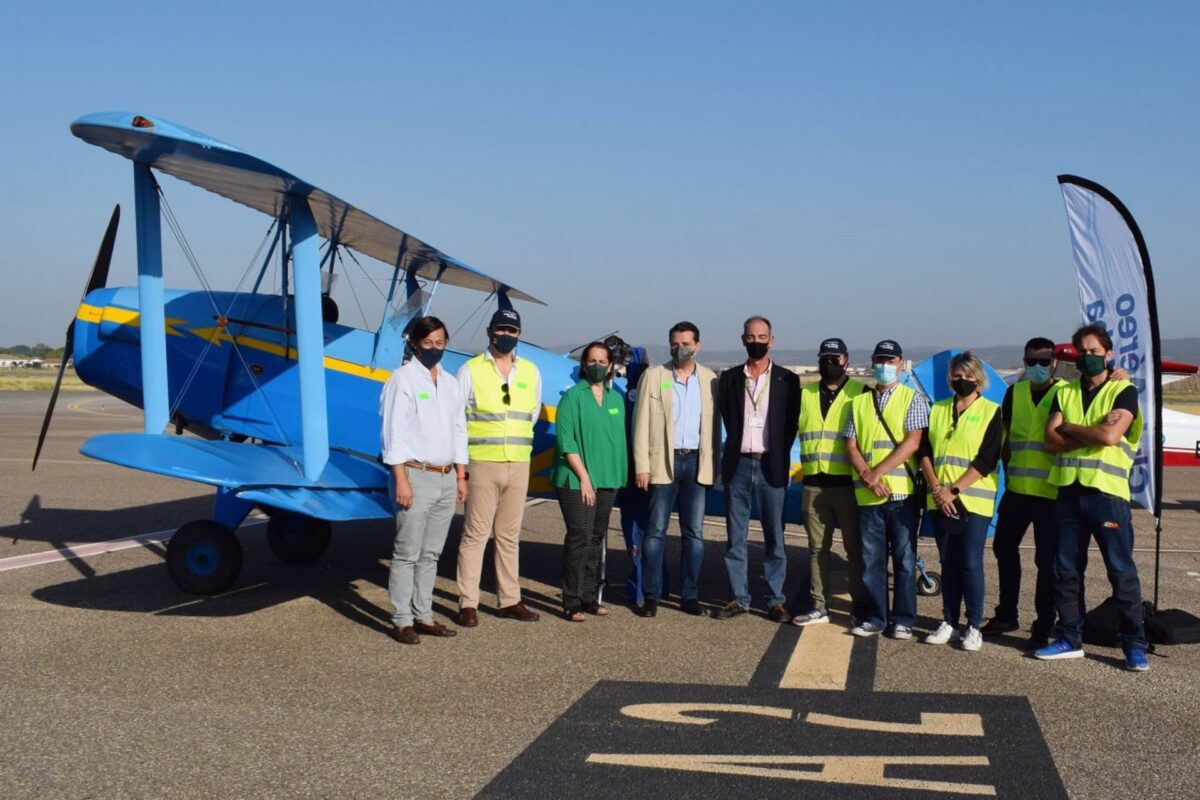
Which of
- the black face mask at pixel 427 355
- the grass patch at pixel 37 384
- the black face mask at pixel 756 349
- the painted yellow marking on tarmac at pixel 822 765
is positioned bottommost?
the painted yellow marking on tarmac at pixel 822 765

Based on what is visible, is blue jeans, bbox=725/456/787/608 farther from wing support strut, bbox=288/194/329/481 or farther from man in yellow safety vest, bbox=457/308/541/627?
wing support strut, bbox=288/194/329/481

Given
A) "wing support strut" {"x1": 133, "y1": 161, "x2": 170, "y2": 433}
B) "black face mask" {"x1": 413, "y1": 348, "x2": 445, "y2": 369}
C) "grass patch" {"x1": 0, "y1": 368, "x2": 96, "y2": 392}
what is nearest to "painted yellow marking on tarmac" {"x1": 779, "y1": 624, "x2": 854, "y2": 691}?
"black face mask" {"x1": 413, "y1": 348, "x2": 445, "y2": 369}

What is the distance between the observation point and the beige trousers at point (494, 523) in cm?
638

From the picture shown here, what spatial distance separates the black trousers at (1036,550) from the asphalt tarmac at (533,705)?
0.22 metres

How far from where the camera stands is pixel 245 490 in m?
6.28

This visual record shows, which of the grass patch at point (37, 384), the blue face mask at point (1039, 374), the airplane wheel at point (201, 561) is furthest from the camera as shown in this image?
the grass patch at point (37, 384)

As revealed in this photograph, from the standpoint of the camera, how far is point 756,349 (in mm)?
6637

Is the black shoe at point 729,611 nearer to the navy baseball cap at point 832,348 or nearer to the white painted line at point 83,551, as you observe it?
the navy baseball cap at point 832,348

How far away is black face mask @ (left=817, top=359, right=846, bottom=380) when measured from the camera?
6.52 meters

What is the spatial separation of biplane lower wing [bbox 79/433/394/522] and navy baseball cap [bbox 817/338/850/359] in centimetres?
295

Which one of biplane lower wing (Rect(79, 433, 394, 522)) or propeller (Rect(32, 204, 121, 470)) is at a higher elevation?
propeller (Rect(32, 204, 121, 470))

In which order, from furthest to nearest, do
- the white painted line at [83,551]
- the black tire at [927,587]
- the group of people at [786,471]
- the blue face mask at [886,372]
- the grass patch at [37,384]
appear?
the grass patch at [37,384], the white painted line at [83,551], the black tire at [927,587], the blue face mask at [886,372], the group of people at [786,471]

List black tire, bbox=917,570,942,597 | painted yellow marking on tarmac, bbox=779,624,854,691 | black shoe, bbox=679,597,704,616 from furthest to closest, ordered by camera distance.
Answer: black tire, bbox=917,570,942,597 → black shoe, bbox=679,597,704,616 → painted yellow marking on tarmac, bbox=779,624,854,691

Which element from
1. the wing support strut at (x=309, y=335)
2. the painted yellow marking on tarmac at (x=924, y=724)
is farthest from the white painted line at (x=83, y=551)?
the painted yellow marking on tarmac at (x=924, y=724)
